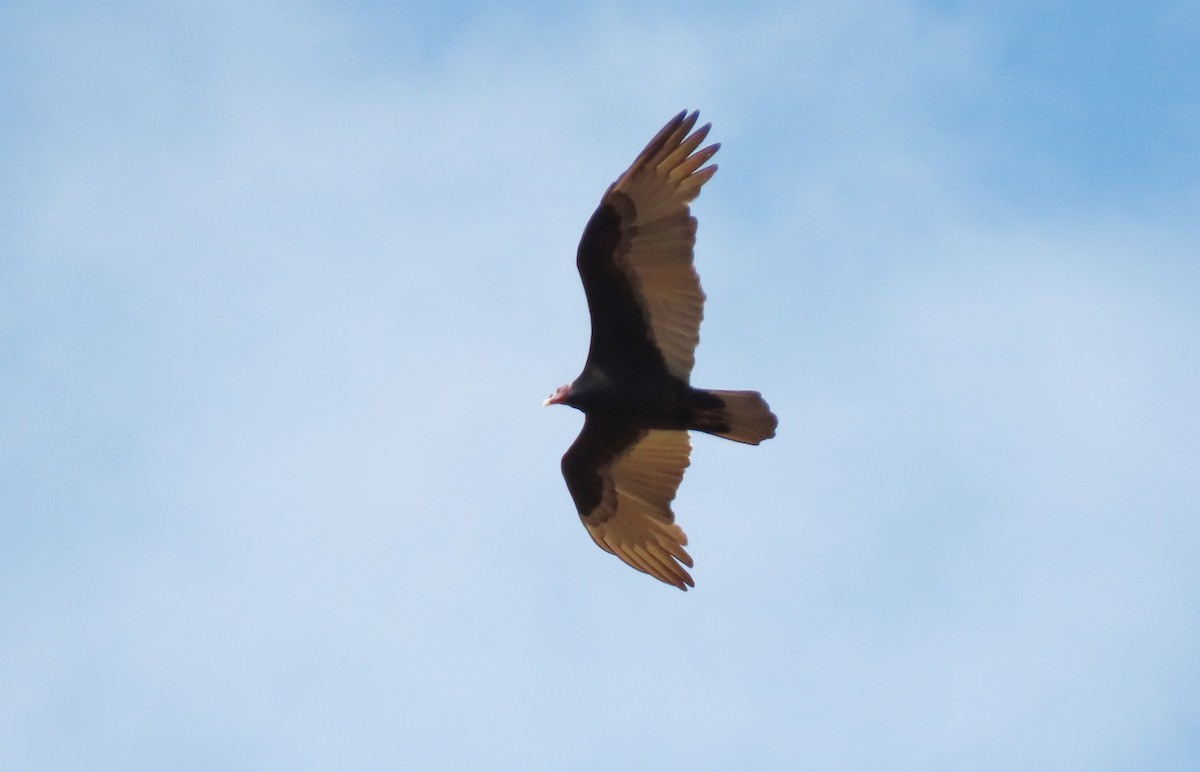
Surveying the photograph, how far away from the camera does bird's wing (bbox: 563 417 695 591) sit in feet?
44.0

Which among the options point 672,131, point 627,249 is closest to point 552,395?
point 627,249

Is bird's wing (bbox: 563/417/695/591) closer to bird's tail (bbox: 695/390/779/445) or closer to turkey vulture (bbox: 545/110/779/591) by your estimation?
turkey vulture (bbox: 545/110/779/591)

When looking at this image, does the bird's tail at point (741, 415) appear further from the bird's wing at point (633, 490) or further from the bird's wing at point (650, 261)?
the bird's wing at point (633, 490)

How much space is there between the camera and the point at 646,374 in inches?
501

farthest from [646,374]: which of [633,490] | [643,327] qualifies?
[633,490]

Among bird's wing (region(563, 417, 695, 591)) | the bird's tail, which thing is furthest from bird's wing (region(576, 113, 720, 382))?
bird's wing (region(563, 417, 695, 591))

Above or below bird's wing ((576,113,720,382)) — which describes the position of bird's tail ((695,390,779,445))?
below

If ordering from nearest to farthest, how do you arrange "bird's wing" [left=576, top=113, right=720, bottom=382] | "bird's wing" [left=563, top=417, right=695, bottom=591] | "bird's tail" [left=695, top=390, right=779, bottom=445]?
"bird's wing" [left=576, top=113, right=720, bottom=382] → "bird's tail" [left=695, top=390, right=779, bottom=445] → "bird's wing" [left=563, top=417, right=695, bottom=591]

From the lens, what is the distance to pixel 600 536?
44.6ft

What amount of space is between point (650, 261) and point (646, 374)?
0.94 m

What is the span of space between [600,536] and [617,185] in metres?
3.04

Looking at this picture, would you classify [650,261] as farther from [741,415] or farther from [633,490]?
[633,490]

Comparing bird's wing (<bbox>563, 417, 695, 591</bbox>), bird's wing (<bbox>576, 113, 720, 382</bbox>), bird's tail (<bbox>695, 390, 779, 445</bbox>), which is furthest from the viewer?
bird's wing (<bbox>563, 417, 695, 591</bbox>)

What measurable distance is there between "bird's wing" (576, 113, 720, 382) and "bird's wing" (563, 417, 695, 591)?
→ 93 centimetres
